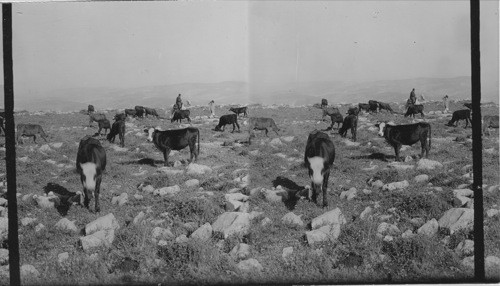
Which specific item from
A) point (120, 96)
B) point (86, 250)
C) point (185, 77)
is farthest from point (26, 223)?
point (185, 77)

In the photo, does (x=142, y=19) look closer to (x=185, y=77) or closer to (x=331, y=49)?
(x=185, y=77)

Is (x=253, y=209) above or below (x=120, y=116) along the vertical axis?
below

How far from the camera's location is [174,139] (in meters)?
7.42

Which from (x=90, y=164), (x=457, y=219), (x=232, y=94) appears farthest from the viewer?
(x=90, y=164)

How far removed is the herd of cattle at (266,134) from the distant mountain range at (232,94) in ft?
0.37

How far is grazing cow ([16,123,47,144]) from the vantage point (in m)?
7.13

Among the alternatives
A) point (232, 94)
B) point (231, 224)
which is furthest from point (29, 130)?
point (231, 224)

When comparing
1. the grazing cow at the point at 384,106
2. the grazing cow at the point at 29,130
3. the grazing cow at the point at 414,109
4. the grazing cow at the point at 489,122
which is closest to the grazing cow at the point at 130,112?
the grazing cow at the point at 29,130

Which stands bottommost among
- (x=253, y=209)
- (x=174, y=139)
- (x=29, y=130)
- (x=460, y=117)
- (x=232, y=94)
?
(x=253, y=209)

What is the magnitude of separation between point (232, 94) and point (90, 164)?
1896 millimetres

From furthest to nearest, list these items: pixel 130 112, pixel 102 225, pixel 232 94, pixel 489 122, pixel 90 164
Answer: pixel 130 112 → pixel 90 164 → pixel 232 94 → pixel 102 225 → pixel 489 122

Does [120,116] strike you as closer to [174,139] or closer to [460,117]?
[174,139]

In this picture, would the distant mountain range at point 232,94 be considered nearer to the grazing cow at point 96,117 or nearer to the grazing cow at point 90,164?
the grazing cow at point 96,117

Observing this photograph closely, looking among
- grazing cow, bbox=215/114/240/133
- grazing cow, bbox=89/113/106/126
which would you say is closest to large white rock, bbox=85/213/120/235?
grazing cow, bbox=89/113/106/126
